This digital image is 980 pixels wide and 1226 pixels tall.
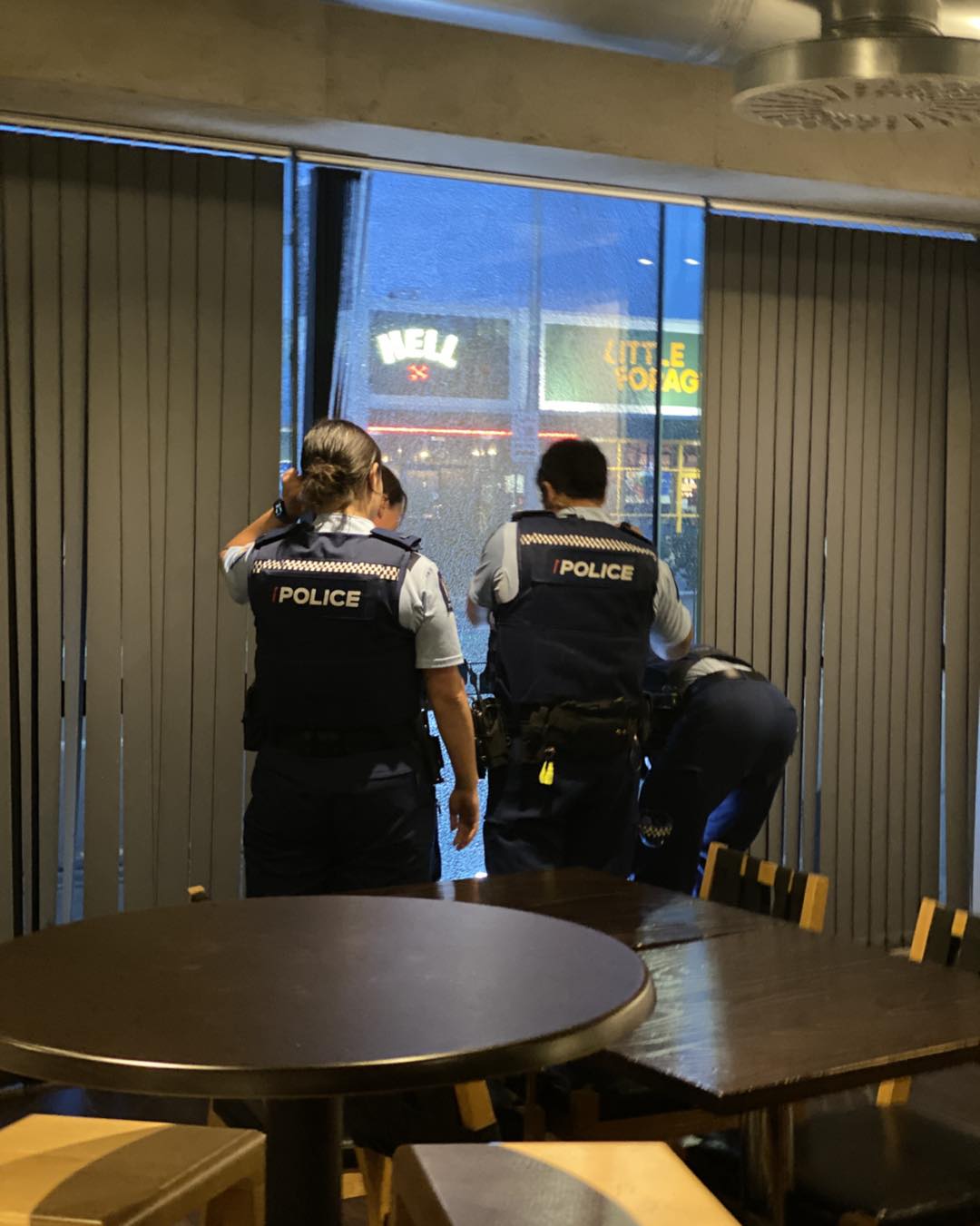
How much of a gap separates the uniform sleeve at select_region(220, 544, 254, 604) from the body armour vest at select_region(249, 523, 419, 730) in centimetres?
15

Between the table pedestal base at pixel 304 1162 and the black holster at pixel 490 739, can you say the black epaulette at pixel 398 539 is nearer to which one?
the black holster at pixel 490 739

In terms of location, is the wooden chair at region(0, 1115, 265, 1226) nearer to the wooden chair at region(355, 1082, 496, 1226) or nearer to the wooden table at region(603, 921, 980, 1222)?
the wooden chair at region(355, 1082, 496, 1226)

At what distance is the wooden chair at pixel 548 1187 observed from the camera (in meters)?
1.66

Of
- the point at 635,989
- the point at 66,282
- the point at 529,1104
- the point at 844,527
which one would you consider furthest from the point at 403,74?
the point at 635,989

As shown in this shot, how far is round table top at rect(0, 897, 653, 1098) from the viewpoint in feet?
4.59

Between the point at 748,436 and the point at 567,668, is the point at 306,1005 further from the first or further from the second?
the point at 748,436

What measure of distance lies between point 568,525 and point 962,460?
209 cm

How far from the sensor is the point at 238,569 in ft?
11.9

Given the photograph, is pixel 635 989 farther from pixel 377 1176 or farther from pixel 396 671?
pixel 396 671

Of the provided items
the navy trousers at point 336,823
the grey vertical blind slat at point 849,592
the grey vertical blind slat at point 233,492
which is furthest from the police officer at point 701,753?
the grey vertical blind slat at point 233,492

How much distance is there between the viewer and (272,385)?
170 inches

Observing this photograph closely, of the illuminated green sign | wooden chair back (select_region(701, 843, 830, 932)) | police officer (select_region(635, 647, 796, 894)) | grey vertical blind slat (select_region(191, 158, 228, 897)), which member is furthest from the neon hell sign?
wooden chair back (select_region(701, 843, 830, 932))

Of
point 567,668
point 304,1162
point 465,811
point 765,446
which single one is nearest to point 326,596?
point 465,811

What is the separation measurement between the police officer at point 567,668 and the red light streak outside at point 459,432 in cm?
74
